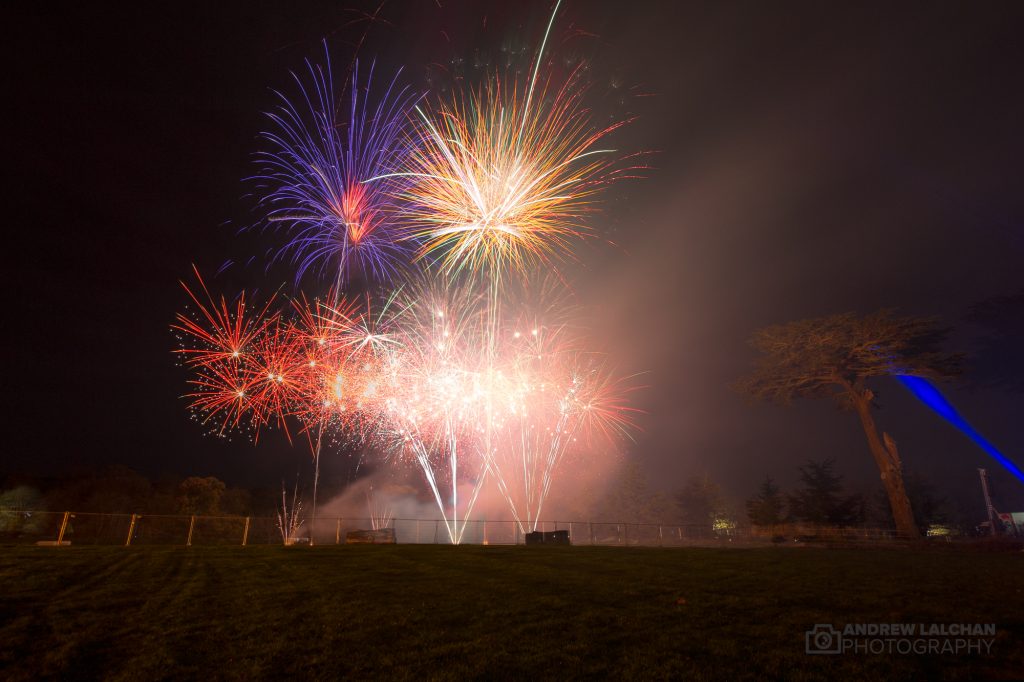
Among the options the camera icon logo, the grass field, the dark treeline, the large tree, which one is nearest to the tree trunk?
the large tree

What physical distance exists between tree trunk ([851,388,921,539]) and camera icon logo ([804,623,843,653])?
108ft

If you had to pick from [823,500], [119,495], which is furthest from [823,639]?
[119,495]

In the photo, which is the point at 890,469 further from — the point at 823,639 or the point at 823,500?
the point at 823,639

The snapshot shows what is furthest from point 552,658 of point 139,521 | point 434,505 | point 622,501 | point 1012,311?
point 434,505

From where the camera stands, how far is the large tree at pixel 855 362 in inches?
1432

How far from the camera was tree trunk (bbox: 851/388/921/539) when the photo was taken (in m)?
34.4

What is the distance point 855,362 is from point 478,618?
40821 mm

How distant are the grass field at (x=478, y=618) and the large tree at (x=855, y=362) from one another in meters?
23.6

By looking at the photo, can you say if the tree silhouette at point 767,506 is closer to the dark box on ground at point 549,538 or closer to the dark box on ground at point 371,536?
the dark box on ground at point 549,538

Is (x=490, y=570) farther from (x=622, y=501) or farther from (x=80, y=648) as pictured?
(x=622, y=501)

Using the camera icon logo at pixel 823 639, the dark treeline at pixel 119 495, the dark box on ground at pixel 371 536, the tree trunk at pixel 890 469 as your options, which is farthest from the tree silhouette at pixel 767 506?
the dark treeline at pixel 119 495

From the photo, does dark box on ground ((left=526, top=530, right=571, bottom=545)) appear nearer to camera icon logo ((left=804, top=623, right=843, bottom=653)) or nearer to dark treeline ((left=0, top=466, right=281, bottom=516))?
camera icon logo ((left=804, top=623, right=843, bottom=653))

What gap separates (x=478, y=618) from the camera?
32.0ft

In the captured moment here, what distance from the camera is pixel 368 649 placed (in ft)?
25.9
